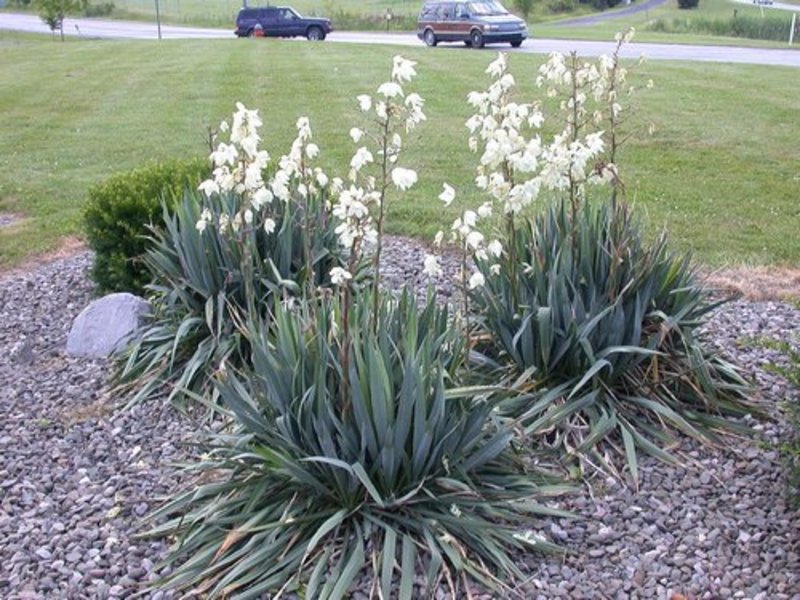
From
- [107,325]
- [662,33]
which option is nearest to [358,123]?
[107,325]

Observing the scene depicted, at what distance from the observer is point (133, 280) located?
7.11 m

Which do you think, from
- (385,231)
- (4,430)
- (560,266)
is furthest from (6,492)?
(385,231)

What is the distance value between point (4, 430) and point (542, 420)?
303 cm

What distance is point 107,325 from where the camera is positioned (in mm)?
6324

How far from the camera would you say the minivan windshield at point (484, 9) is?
3012 centimetres

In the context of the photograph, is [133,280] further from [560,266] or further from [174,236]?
[560,266]

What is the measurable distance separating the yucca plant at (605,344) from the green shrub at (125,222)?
287 cm

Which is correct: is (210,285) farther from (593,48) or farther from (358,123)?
(593,48)

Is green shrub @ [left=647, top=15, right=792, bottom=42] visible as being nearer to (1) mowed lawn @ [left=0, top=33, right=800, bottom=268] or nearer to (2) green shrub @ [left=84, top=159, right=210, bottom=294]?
(1) mowed lawn @ [left=0, top=33, right=800, bottom=268]

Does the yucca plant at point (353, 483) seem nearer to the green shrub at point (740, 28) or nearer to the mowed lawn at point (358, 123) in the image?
the mowed lawn at point (358, 123)

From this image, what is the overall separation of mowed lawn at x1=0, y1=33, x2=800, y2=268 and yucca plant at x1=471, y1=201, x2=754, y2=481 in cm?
155

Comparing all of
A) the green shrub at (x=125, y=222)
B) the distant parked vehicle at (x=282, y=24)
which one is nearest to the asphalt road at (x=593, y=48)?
the distant parked vehicle at (x=282, y=24)

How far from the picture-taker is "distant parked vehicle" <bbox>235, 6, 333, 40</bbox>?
116ft

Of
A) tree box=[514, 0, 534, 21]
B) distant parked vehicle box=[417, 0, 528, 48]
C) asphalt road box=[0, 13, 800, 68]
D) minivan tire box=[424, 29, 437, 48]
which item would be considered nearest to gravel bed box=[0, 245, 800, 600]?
asphalt road box=[0, 13, 800, 68]
